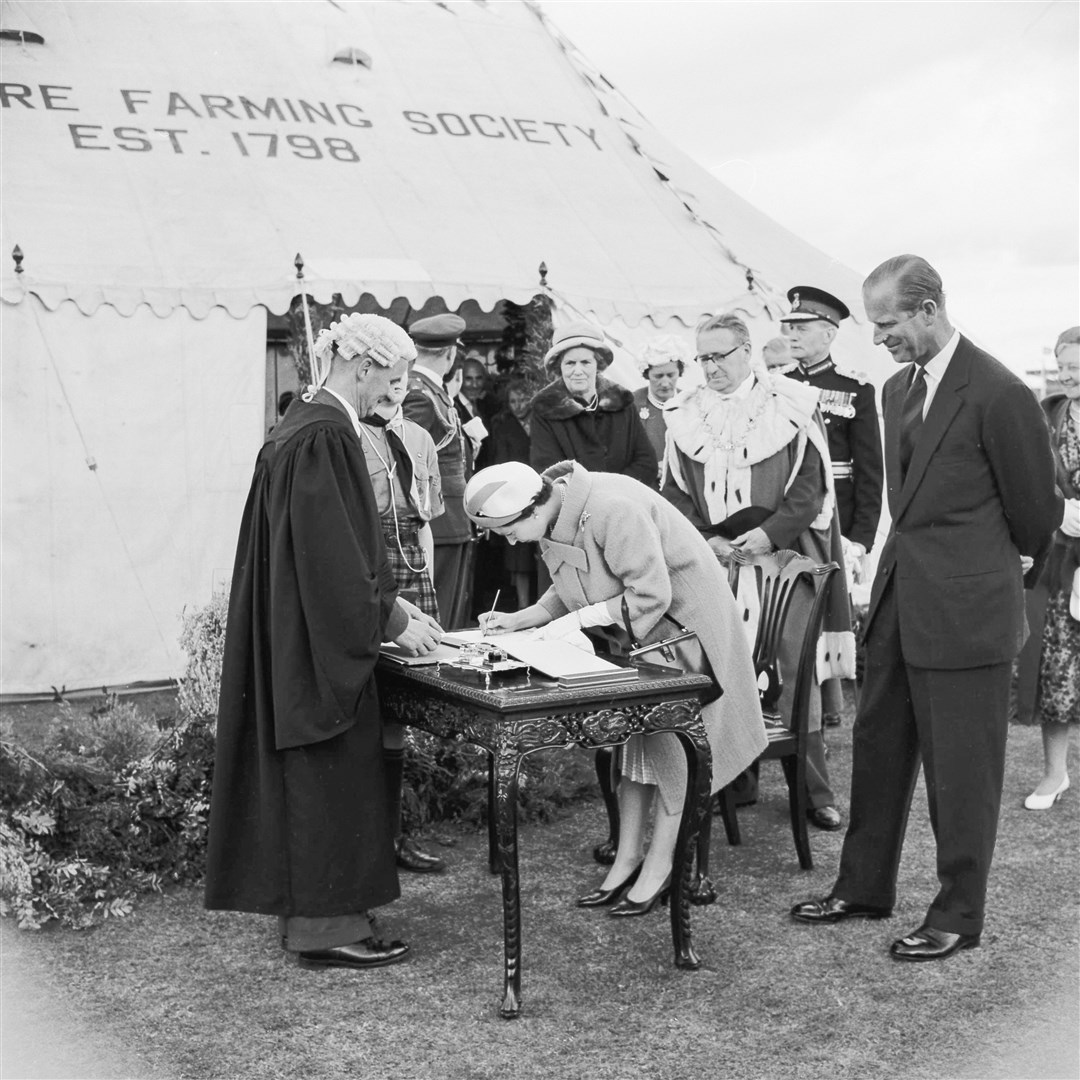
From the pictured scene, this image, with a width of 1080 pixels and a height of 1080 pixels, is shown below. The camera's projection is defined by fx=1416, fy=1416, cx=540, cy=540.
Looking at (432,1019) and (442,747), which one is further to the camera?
(442,747)

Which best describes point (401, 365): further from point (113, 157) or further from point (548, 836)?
point (113, 157)

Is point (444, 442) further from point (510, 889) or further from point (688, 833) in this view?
point (510, 889)

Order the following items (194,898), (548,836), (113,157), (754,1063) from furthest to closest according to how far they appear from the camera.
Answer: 1. (113,157)
2. (548,836)
3. (194,898)
4. (754,1063)

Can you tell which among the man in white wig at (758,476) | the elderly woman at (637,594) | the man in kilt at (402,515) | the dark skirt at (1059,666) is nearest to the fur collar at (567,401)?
the man in white wig at (758,476)

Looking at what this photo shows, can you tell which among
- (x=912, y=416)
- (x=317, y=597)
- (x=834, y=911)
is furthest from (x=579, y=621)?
(x=834, y=911)

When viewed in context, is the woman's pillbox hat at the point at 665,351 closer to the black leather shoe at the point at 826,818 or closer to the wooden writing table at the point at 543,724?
the black leather shoe at the point at 826,818

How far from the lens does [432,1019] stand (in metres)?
3.70

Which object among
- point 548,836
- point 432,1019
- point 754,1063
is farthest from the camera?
point 548,836

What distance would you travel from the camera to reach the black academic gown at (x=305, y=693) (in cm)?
384

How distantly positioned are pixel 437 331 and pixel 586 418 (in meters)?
0.82

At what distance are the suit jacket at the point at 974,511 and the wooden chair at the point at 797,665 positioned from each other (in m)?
0.89

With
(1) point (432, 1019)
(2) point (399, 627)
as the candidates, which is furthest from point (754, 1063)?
(2) point (399, 627)

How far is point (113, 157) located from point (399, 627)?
567 cm

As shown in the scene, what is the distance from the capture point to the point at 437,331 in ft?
21.7
